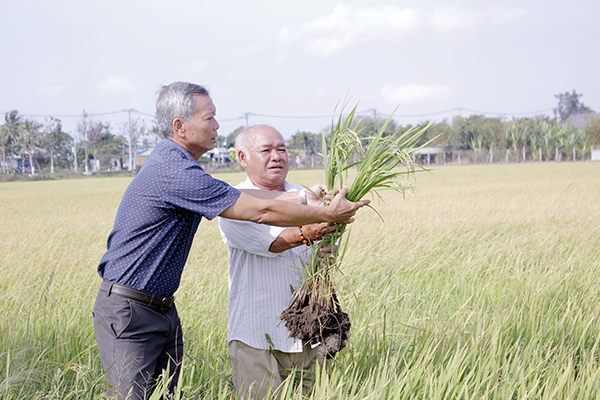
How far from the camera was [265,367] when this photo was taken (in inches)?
91.0

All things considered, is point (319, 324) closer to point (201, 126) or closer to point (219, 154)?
point (201, 126)

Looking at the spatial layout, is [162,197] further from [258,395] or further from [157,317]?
[258,395]

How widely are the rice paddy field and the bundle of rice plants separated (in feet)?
0.43

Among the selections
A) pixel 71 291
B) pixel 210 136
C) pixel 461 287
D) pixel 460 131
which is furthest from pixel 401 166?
pixel 460 131

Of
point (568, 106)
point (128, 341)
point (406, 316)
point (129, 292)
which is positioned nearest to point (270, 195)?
point (129, 292)

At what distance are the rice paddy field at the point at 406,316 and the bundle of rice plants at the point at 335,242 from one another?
13cm

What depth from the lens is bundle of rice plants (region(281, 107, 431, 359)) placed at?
6.74ft

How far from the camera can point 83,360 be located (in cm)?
299

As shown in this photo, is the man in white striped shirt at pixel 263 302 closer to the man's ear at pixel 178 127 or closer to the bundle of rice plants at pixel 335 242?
the bundle of rice plants at pixel 335 242

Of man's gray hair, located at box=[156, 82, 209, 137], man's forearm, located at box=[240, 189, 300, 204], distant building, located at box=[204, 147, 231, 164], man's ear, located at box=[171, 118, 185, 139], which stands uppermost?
distant building, located at box=[204, 147, 231, 164]

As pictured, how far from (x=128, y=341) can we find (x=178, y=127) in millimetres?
1053

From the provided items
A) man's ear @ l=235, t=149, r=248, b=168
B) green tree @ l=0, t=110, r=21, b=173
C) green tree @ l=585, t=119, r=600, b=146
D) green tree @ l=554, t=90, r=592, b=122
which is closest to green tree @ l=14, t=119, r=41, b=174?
green tree @ l=0, t=110, r=21, b=173

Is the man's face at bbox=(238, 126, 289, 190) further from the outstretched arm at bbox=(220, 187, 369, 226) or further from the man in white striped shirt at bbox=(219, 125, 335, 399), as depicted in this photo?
the outstretched arm at bbox=(220, 187, 369, 226)

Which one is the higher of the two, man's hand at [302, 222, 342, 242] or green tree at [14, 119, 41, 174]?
green tree at [14, 119, 41, 174]
